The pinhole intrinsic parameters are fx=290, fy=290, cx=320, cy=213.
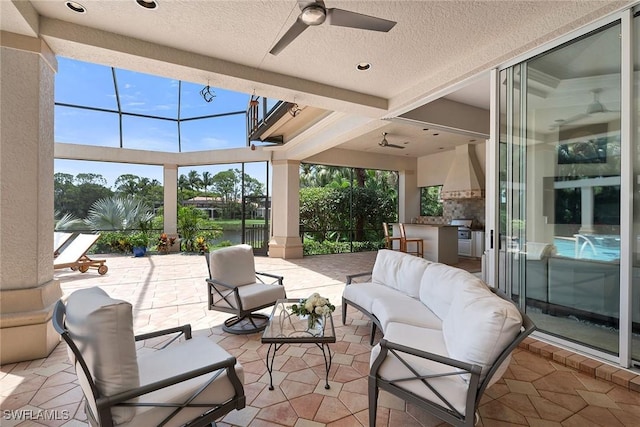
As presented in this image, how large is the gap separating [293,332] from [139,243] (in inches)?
317

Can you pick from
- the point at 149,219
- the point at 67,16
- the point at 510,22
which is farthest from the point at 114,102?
the point at 510,22

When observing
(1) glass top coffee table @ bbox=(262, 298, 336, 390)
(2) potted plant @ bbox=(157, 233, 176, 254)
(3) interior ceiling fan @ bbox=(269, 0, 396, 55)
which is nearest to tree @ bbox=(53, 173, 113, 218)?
(2) potted plant @ bbox=(157, 233, 176, 254)

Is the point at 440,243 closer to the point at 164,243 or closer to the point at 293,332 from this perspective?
the point at 293,332

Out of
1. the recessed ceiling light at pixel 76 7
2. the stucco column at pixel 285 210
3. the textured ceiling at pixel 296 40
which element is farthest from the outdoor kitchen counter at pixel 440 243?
the recessed ceiling light at pixel 76 7

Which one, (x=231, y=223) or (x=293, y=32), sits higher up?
(x=293, y=32)

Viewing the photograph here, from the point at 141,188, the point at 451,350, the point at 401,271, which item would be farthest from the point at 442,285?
the point at 141,188

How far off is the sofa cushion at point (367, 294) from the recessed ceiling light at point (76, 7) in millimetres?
3658

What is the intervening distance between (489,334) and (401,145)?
23.7 ft

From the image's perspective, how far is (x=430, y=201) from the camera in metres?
10.2

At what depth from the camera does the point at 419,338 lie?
207 cm

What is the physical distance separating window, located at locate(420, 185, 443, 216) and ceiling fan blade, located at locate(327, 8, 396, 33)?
829 cm

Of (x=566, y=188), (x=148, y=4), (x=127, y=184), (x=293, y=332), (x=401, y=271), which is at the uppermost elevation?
(x=148, y=4)

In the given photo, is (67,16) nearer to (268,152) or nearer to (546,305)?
(546,305)

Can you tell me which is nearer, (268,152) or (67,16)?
(67,16)
